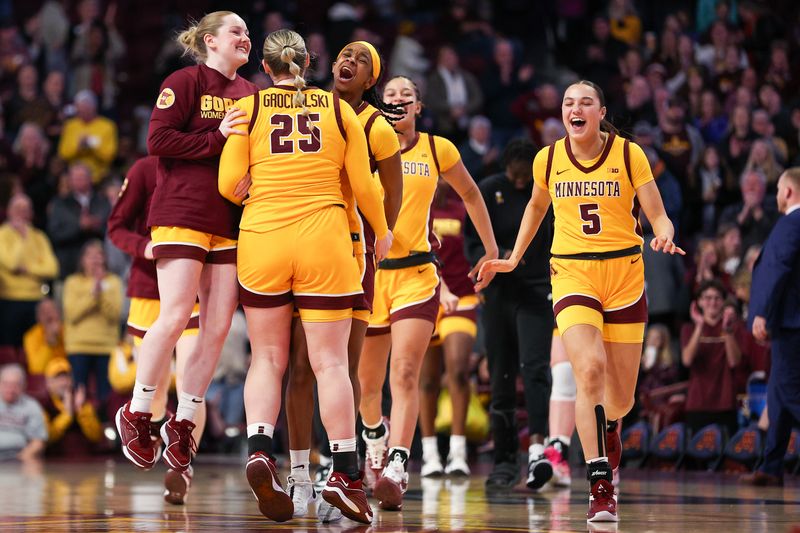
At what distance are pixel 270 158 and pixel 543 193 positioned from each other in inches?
76.8

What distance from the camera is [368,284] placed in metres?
7.22

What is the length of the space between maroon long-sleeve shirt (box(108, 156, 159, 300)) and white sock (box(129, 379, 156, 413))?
1.86 metres

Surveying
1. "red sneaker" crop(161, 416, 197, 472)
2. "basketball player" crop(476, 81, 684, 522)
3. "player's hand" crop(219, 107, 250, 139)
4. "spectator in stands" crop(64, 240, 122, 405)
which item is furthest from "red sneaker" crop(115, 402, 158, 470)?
"spectator in stands" crop(64, 240, 122, 405)

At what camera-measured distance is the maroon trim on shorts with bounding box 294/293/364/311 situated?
660cm

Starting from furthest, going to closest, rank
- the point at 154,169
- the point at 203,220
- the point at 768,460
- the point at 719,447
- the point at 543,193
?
the point at 719,447, the point at 768,460, the point at 154,169, the point at 543,193, the point at 203,220

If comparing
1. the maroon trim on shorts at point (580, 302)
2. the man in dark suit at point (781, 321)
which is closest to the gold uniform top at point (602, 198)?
the maroon trim on shorts at point (580, 302)

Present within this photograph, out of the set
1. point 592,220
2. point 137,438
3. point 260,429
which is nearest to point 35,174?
point 137,438

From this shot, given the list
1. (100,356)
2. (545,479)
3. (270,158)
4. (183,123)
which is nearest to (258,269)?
(270,158)

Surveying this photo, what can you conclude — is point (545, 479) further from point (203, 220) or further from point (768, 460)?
point (203, 220)

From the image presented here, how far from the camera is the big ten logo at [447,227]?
35.3 feet

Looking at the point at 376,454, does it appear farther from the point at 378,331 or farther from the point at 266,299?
the point at 266,299

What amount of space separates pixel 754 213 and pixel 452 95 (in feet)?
17.7

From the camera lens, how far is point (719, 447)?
1153 cm

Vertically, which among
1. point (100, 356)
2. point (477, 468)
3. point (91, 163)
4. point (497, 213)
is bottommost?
point (477, 468)
